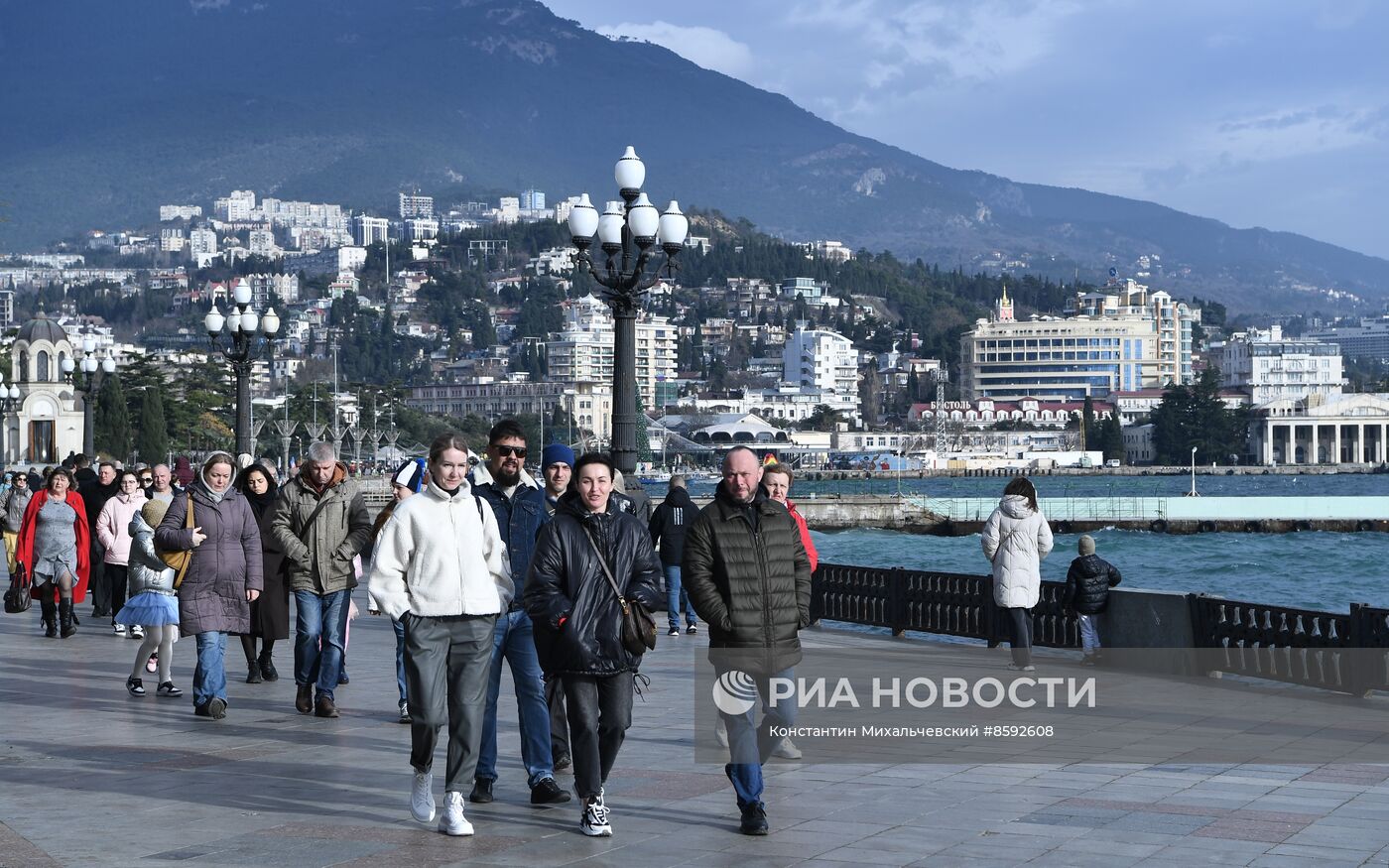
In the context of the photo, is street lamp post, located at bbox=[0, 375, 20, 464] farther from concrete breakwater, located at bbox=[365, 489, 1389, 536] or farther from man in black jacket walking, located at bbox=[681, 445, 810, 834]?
man in black jacket walking, located at bbox=[681, 445, 810, 834]

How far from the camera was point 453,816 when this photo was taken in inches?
273

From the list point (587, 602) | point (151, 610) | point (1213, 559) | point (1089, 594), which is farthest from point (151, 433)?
point (587, 602)

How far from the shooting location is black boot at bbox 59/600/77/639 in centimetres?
1499

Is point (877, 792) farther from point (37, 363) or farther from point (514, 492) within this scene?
point (37, 363)

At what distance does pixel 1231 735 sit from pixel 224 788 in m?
5.26

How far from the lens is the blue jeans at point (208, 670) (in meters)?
10.2

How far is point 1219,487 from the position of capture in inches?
5217

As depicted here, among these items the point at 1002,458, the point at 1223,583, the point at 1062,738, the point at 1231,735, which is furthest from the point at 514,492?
the point at 1002,458

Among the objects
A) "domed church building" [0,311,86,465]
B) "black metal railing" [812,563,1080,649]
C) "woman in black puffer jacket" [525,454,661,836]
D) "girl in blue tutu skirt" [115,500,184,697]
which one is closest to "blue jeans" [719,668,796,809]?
"woman in black puffer jacket" [525,454,661,836]

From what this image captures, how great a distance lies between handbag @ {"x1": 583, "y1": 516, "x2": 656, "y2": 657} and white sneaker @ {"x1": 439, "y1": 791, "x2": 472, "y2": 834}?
0.89 m

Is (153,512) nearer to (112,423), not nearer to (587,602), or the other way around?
(587,602)

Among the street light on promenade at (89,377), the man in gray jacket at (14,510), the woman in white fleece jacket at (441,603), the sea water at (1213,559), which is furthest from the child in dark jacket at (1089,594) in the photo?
the street light on promenade at (89,377)

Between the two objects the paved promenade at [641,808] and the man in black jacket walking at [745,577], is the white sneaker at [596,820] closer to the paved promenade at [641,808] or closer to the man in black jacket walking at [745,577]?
the paved promenade at [641,808]

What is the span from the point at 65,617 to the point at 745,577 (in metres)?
9.80
